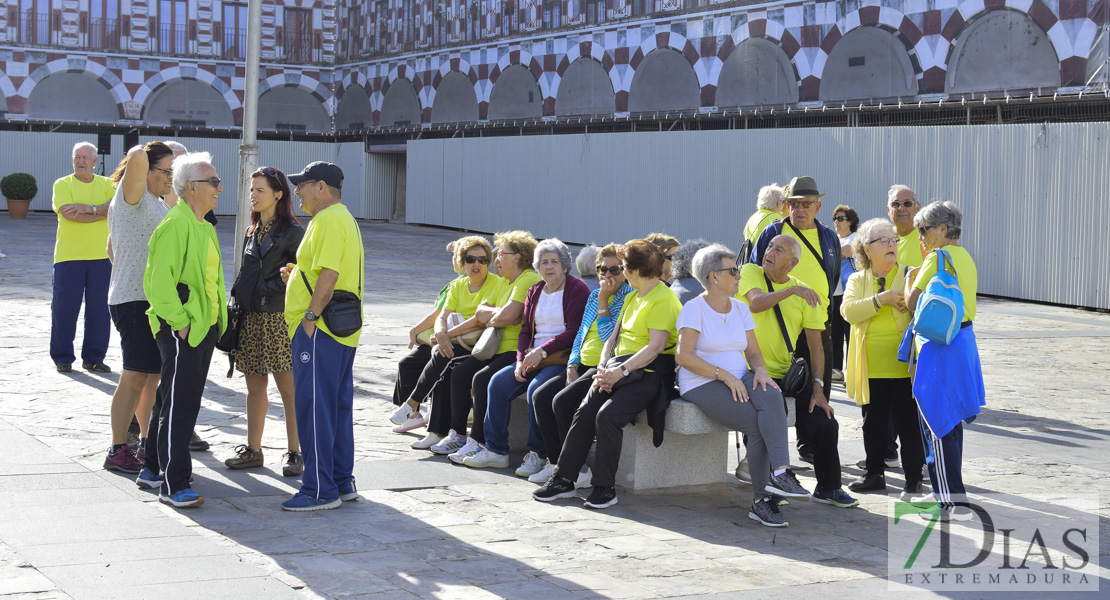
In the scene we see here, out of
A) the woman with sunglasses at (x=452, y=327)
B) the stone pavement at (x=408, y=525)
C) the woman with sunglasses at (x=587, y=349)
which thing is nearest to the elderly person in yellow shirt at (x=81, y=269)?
the stone pavement at (x=408, y=525)

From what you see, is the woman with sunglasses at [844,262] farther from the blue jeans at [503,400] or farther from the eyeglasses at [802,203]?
the blue jeans at [503,400]

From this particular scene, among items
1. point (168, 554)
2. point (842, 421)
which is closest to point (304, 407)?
point (168, 554)

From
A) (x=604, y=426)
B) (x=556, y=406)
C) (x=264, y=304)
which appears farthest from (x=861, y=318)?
(x=264, y=304)

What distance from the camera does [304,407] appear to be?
6141mm

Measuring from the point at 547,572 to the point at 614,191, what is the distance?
22468mm

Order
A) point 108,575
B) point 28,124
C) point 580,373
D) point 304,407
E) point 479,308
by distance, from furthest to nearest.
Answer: point 28,124 < point 479,308 < point 580,373 < point 304,407 < point 108,575

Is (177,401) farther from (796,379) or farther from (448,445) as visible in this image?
(796,379)

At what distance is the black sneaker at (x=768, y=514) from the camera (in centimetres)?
607

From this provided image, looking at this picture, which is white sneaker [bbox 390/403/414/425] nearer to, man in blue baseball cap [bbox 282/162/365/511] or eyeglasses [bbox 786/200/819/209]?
man in blue baseball cap [bbox 282/162/365/511]

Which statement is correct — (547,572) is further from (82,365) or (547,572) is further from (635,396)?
(82,365)

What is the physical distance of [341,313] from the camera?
19.8 feet

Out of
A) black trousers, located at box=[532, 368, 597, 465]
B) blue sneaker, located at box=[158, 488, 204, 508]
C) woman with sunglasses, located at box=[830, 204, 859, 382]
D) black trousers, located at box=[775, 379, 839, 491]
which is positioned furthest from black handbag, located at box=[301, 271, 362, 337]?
woman with sunglasses, located at box=[830, 204, 859, 382]

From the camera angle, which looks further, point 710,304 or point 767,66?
point 767,66

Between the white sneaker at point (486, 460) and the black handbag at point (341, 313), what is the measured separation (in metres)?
1.50
